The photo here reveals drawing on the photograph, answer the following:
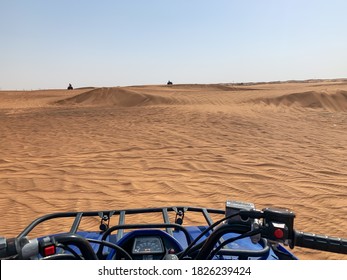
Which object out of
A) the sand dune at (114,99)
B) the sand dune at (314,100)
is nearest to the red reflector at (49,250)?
the sand dune at (314,100)

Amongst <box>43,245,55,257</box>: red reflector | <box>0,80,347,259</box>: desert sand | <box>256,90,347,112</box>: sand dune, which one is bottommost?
<box>0,80,347,259</box>: desert sand

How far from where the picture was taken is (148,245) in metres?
1.91

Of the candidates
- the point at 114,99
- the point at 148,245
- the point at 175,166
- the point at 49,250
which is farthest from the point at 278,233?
the point at 114,99

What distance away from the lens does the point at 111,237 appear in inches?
99.3

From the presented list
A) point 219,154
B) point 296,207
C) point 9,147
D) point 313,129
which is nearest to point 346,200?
point 296,207

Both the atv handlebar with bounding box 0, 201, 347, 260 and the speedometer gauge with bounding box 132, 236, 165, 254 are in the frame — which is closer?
the atv handlebar with bounding box 0, 201, 347, 260

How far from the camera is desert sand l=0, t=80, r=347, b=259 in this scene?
4863 millimetres

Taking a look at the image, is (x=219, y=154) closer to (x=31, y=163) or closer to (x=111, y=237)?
(x=31, y=163)

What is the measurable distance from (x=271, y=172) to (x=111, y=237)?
4.51 metres

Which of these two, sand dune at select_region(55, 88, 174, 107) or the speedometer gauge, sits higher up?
sand dune at select_region(55, 88, 174, 107)

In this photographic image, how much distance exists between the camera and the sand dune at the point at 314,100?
1860 cm

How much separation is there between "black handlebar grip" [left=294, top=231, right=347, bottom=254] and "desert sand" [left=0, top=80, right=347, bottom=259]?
2285 mm

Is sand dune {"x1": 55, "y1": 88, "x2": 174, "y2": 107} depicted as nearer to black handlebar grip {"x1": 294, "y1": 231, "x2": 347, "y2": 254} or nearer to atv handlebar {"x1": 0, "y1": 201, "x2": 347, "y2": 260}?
atv handlebar {"x1": 0, "y1": 201, "x2": 347, "y2": 260}

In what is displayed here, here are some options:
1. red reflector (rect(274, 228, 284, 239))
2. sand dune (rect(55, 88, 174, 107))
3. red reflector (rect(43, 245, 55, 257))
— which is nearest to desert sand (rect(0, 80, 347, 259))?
red reflector (rect(274, 228, 284, 239))
